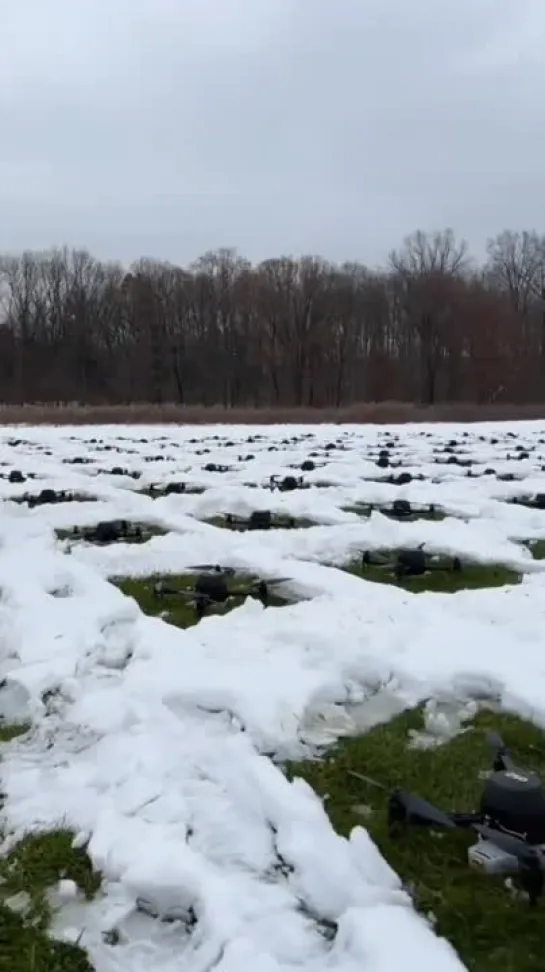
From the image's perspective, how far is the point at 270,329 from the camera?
2275 inches

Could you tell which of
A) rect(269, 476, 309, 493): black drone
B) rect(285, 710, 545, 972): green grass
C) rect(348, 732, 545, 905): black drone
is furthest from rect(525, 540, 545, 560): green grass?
rect(348, 732, 545, 905): black drone

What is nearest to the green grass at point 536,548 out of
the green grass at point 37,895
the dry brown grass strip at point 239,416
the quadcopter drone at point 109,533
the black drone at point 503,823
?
the quadcopter drone at point 109,533

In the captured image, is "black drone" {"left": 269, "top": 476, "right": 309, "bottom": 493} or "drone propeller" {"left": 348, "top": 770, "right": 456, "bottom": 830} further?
"black drone" {"left": 269, "top": 476, "right": 309, "bottom": 493}

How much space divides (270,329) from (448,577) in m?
52.9

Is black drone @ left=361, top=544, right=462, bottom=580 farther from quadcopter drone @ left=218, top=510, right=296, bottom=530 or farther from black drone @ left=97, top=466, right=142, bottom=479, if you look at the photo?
black drone @ left=97, top=466, right=142, bottom=479

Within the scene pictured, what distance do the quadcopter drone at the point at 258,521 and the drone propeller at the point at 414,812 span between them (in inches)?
204

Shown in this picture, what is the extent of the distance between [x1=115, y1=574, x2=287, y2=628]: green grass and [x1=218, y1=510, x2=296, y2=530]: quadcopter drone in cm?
188

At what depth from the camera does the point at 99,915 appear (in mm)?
2285

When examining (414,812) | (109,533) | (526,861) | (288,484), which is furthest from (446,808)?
(288,484)

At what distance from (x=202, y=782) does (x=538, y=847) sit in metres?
1.06

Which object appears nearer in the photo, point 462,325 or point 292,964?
point 292,964

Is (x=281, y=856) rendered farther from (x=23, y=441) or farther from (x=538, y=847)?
(x=23, y=441)

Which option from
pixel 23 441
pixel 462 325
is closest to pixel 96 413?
pixel 23 441

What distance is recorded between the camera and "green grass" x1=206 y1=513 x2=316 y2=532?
792 centimetres
